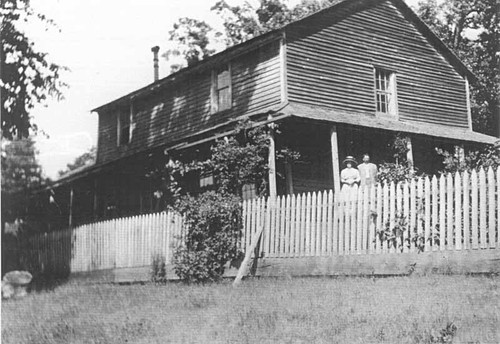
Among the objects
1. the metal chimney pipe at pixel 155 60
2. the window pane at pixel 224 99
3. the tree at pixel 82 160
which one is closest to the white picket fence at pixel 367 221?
the window pane at pixel 224 99

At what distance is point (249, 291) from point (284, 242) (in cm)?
187

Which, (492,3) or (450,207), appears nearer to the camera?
(450,207)

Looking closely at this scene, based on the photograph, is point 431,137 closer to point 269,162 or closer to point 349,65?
point 349,65

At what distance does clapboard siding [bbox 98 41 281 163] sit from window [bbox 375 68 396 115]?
4056 mm

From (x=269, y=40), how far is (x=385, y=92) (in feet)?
14.9

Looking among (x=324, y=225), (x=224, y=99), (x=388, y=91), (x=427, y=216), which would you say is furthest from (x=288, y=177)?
(x=427, y=216)

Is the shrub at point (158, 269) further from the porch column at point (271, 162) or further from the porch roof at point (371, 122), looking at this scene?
the porch roof at point (371, 122)

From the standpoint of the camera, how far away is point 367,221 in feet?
33.3

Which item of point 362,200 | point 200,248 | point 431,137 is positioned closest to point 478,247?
point 362,200

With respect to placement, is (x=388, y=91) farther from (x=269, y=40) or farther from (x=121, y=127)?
(x=121, y=127)

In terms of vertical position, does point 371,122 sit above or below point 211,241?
above

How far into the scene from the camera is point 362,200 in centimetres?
1024

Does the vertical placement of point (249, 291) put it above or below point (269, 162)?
below

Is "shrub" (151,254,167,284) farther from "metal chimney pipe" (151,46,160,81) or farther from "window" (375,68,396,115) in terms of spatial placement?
"metal chimney pipe" (151,46,160,81)
